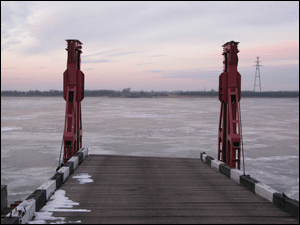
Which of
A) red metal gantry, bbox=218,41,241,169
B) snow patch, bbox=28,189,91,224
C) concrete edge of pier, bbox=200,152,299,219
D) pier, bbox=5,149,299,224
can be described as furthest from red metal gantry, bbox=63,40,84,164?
red metal gantry, bbox=218,41,241,169

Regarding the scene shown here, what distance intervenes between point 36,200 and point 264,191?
4533 millimetres

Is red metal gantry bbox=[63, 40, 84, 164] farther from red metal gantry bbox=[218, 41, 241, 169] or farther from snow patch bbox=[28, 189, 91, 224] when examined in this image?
red metal gantry bbox=[218, 41, 241, 169]

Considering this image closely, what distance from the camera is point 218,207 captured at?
5652 millimetres

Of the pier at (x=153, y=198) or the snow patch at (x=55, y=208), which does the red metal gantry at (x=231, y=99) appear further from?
the snow patch at (x=55, y=208)

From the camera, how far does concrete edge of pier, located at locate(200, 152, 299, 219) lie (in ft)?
17.3

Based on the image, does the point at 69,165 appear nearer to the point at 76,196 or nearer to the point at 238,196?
the point at 76,196

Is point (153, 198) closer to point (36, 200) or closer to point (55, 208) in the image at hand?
point (55, 208)

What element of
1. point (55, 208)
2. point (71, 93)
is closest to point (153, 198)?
point (55, 208)

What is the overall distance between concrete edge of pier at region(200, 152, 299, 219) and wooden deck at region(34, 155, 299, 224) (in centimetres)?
10

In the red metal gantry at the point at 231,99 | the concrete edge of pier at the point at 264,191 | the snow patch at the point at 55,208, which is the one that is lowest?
the snow patch at the point at 55,208

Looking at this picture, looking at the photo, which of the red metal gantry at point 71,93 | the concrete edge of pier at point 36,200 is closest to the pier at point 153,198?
the concrete edge of pier at point 36,200

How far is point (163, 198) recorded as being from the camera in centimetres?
620

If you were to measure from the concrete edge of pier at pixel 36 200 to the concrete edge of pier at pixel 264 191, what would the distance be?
170 inches

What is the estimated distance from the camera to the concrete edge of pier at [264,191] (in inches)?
207
